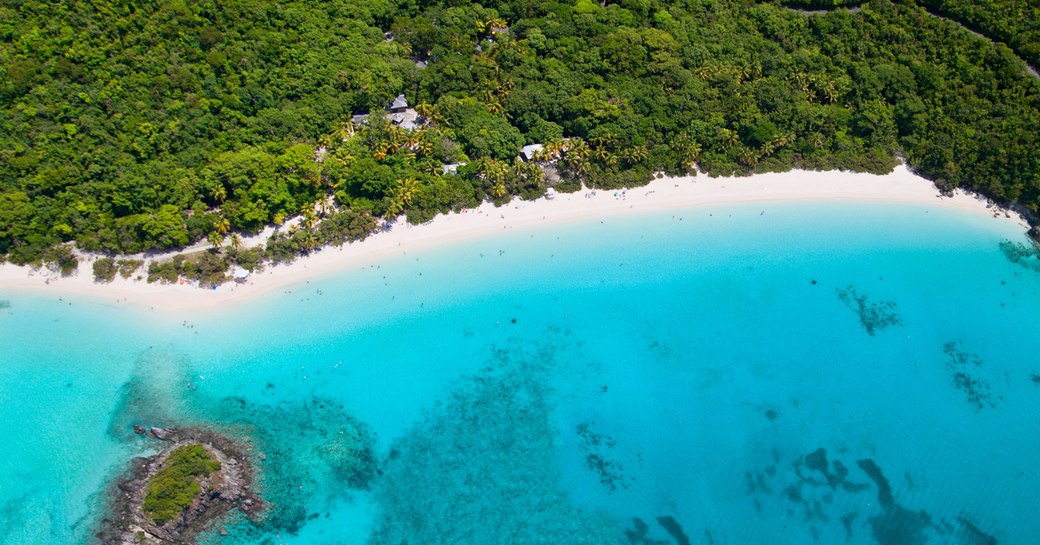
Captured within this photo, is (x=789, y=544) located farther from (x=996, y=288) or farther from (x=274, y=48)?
(x=274, y=48)

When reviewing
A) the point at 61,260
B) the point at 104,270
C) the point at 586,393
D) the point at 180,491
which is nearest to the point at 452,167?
the point at 586,393

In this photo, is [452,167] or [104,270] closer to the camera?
[104,270]

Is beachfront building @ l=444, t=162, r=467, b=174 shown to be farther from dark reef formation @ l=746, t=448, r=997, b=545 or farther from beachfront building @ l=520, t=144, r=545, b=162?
dark reef formation @ l=746, t=448, r=997, b=545

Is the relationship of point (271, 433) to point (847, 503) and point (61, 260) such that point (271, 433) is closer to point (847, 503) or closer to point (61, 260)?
point (61, 260)

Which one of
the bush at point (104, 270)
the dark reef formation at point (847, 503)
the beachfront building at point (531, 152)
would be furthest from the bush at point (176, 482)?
the dark reef formation at point (847, 503)

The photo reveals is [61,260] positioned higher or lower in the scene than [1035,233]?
higher

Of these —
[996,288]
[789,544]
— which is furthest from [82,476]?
[996,288]

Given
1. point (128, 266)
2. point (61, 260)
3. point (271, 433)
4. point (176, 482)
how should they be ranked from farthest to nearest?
point (128, 266), point (61, 260), point (271, 433), point (176, 482)
